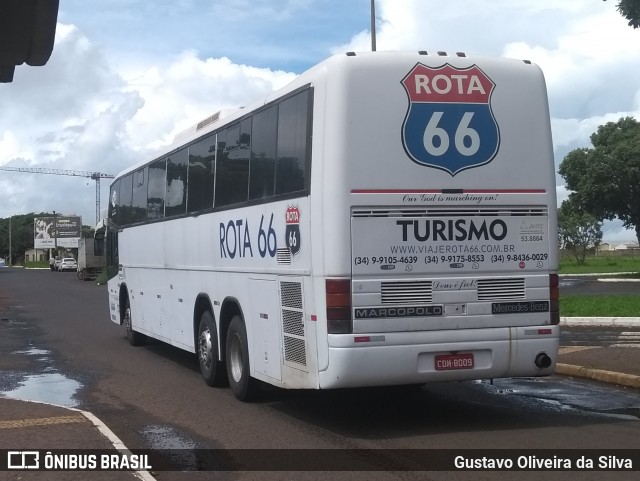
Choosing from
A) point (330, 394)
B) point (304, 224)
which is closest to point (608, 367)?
point (330, 394)

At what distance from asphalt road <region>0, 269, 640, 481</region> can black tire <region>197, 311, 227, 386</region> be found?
19 cm

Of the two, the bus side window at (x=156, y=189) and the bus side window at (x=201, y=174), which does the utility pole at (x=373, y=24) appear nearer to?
the bus side window at (x=156, y=189)

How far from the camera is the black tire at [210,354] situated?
38.7 feet

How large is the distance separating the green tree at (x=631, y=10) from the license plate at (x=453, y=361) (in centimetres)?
1191

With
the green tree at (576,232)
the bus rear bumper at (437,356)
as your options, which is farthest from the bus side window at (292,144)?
the green tree at (576,232)

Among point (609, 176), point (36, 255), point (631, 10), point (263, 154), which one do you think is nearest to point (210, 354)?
point (263, 154)

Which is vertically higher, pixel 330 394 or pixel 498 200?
pixel 498 200

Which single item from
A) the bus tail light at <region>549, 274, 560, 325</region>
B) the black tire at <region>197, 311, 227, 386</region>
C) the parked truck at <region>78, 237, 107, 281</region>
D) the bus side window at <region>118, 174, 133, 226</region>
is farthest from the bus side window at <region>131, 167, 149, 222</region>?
the parked truck at <region>78, 237, 107, 281</region>

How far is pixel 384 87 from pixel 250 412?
13.1 feet

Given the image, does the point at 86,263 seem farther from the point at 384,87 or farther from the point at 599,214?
the point at 384,87

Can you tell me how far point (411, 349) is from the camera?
8.59 metres

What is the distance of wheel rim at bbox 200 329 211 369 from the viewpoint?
12029 millimetres

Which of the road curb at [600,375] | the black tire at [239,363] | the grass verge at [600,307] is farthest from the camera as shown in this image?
the grass verge at [600,307]

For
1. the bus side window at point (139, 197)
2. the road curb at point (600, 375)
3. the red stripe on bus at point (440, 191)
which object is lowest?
the road curb at point (600, 375)
